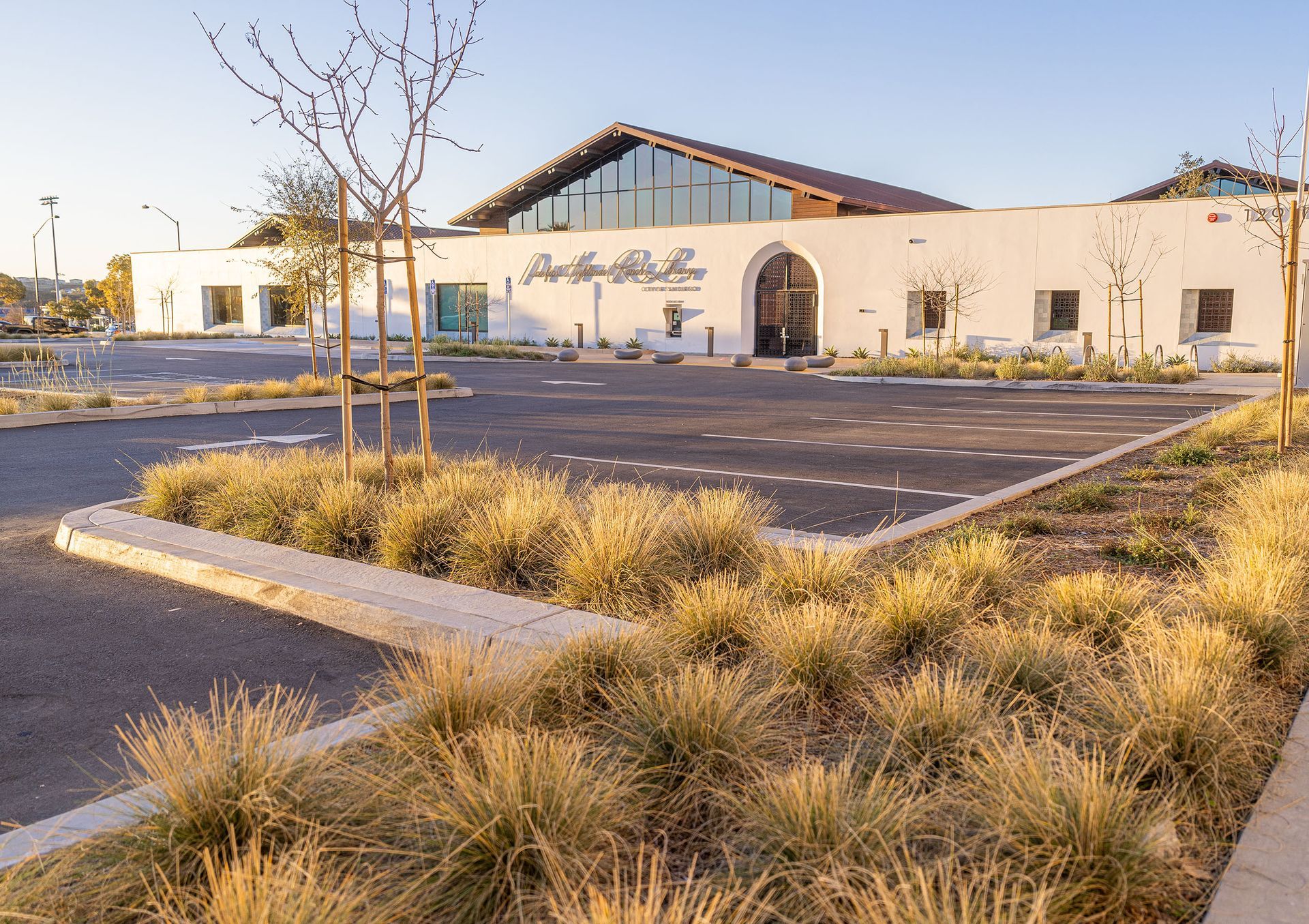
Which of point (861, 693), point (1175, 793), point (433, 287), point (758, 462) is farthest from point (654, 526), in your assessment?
point (433, 287)

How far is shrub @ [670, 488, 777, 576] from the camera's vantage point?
248 inches

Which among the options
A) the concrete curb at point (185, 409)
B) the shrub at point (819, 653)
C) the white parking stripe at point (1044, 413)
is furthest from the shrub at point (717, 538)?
the white parking stripe at point (1044, 413)

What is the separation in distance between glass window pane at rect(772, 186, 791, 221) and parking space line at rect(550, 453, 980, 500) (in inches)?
1219

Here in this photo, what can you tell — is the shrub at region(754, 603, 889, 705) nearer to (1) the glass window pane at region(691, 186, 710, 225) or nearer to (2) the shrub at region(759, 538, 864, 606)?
(2) the shrub at region(759, 538, 864, 606)

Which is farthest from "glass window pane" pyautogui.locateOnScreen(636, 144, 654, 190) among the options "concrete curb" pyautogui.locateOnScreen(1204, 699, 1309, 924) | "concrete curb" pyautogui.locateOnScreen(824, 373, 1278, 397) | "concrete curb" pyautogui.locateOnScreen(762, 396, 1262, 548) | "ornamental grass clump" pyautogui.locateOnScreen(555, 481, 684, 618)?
"concrete curb" pyautogui.locateOnScreen(1204, 699, 1309, 924)

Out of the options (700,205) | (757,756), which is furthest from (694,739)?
(700,205)

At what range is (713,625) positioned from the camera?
16.0ft

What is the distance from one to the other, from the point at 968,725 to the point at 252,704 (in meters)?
3.07

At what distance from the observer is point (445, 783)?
131 inches

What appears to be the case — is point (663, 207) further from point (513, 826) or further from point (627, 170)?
point (513, 826)

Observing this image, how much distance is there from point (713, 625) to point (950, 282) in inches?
1298

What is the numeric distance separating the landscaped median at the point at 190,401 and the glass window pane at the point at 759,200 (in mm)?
23409

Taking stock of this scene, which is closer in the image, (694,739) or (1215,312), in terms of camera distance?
(694,739)

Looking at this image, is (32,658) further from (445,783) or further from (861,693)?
(861,693)
